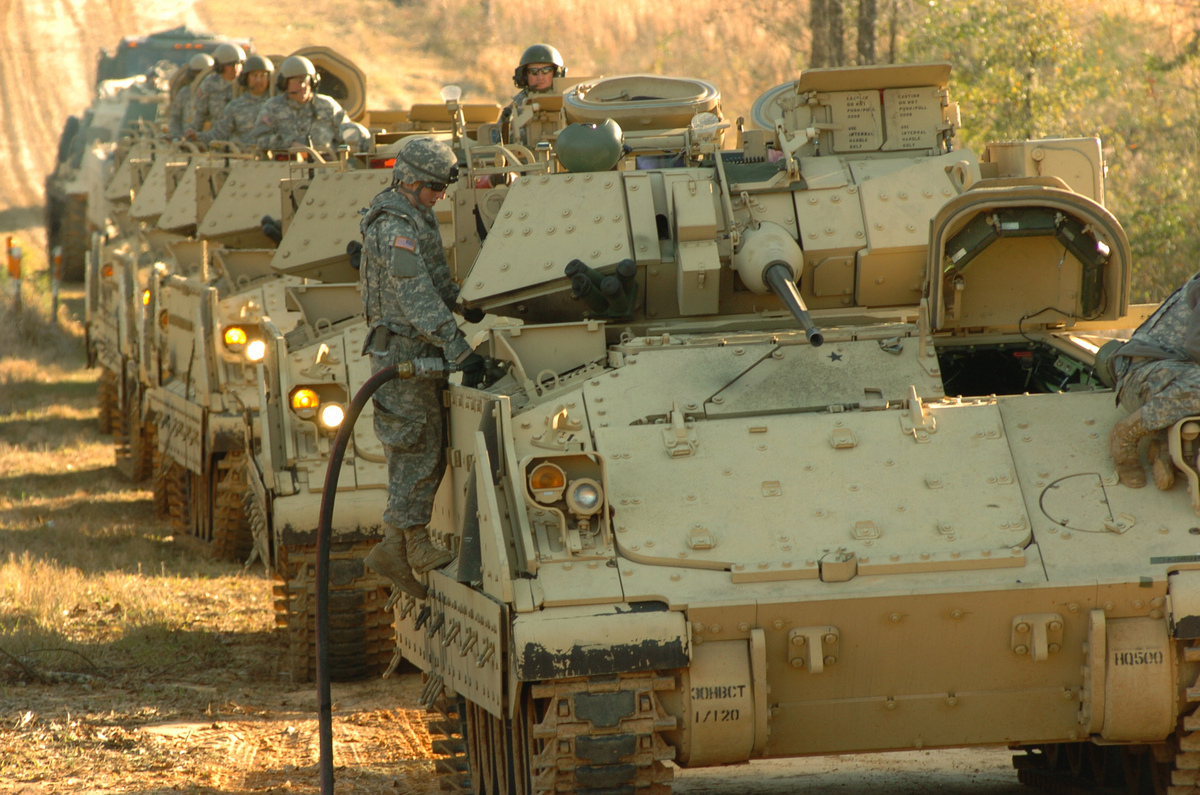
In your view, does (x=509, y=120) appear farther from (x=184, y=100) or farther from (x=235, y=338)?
(x=184, y=100)

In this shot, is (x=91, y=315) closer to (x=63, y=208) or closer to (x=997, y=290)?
(x=63, y=208)

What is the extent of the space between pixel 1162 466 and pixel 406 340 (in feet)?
9.92

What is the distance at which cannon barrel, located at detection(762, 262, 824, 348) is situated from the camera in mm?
6145

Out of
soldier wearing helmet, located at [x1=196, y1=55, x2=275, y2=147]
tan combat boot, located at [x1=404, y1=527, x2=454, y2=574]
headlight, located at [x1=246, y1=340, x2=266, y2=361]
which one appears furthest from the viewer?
soldier wearing helmet, located at [x1=196, y1=55, x2=275, y2=147]

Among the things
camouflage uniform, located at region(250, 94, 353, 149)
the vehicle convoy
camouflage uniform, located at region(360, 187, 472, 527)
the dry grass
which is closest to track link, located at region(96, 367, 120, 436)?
the dry grass

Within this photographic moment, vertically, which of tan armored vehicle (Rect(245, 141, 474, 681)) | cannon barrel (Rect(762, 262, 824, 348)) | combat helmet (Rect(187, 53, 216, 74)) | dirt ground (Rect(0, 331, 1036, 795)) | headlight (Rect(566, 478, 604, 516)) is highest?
combat helmet (Rect(187, 53, 216, 74))

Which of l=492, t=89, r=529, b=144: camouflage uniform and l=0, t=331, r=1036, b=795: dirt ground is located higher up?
l=492, t=89, r=529, b=144: camouflage uniform

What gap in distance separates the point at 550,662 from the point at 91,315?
568 inches

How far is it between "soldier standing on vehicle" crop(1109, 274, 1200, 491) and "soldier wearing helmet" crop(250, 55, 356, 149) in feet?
35.3

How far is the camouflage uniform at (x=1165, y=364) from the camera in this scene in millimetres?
5551

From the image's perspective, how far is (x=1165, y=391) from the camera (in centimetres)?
559

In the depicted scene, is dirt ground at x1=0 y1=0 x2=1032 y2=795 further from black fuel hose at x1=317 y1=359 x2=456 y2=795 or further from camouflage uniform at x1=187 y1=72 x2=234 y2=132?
camouflage uniform at x1=187 y1=72 x2=234 y2=132

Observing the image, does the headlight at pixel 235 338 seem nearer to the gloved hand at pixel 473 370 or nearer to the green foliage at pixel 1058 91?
the gloved hand at pixel 473 370

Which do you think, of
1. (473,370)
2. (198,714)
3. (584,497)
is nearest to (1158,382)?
(584,497)
